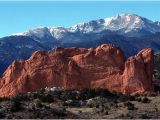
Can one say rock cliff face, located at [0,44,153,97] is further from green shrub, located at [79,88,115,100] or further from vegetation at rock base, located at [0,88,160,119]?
green shrub, located at [79,88,115,100]

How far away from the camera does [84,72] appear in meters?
98.6

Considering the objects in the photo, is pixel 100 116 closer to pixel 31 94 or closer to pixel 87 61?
pixel 31 94

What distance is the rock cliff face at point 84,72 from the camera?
9694 cm

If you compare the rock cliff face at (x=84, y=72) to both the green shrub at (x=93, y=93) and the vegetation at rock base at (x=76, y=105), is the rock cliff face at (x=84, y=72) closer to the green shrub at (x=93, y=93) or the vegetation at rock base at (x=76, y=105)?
the vegetation at rock base at (x=76, y=105)

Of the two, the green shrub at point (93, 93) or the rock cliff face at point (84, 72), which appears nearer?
the green shrub at point (93, 93)

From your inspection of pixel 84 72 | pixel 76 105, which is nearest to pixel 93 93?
pixel 76 105

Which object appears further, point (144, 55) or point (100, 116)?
point (144, 55)

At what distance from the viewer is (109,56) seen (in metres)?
99.5

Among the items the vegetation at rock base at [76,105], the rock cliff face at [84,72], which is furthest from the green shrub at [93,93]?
the rock cliff face at [84,72]

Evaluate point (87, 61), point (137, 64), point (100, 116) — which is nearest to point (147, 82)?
point (137, 64)

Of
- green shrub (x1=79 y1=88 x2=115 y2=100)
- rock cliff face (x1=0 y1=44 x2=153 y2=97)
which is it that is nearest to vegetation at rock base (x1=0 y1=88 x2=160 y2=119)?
green shrub (x1=79 y1=88 x2=115 y2=100)

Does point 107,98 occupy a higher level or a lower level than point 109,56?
lower

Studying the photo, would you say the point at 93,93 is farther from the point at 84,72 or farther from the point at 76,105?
the point at 84,72

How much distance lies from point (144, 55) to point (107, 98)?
57.5 feet
